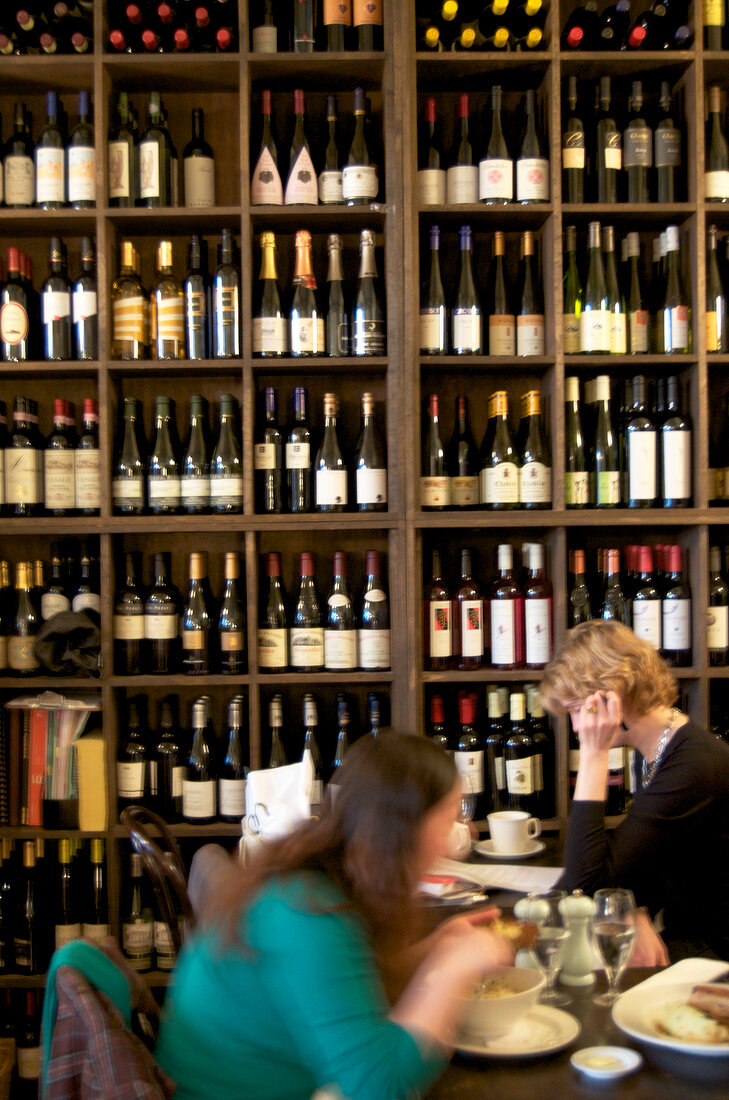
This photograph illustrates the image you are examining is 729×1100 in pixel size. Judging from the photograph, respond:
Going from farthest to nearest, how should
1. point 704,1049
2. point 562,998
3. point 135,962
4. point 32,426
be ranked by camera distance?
point 32,426 < point 135,962 < point 562,998 < point 704,1049

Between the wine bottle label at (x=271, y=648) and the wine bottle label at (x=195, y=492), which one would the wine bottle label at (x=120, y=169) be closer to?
the wine bottle label at (x=195, y=492)

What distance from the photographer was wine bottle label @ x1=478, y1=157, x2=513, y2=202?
2477 millimetres

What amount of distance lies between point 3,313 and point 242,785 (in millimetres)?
1433

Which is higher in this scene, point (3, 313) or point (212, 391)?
point (3, 313)

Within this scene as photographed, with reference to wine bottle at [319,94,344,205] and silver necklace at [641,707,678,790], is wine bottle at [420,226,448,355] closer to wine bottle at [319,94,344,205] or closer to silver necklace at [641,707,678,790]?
wine bottle at [319,94,344,205]

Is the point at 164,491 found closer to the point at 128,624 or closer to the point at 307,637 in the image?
the point at 128,624

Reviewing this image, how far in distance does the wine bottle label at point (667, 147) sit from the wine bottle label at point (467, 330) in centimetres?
65

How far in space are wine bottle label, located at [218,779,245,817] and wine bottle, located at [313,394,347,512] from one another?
76 cm

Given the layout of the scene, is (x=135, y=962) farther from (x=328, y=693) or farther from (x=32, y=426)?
(x=32, y=426)

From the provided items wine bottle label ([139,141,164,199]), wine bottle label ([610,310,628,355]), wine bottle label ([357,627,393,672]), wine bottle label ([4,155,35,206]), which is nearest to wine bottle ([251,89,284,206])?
wine bottle label ([139,141,164,199])

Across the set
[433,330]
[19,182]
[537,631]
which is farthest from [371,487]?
[19,182]

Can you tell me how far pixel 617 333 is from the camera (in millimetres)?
2531

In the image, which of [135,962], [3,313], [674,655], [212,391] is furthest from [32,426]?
[674,655]

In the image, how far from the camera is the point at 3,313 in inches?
101
